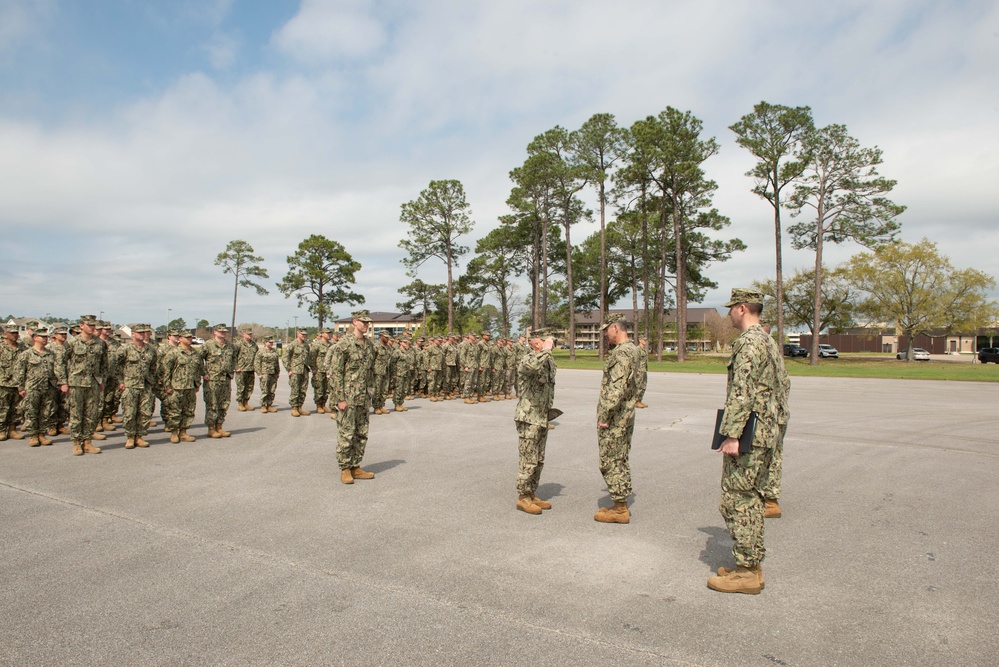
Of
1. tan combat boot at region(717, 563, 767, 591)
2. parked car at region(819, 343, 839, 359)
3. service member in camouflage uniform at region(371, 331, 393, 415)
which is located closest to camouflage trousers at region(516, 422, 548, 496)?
tan combat boot at region(717, 563, 767, 591)

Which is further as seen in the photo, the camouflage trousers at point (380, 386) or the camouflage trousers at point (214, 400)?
the camouflage trousers at point (380, 386)

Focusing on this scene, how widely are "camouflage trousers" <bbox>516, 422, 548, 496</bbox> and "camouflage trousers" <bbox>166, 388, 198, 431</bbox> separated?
6959 mm

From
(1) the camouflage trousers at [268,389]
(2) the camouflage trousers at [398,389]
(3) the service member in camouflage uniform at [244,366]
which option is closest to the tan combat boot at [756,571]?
(2) the camouflage trousers at [398,389]

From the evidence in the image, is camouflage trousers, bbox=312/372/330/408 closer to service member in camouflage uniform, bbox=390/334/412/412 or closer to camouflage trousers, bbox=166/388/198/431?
service member in camouflage uniform, bbox=390/334/412/412

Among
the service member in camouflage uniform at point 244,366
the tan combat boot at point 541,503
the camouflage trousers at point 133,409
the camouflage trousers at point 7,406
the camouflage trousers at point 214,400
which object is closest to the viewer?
the tan combat boot at point 541,503

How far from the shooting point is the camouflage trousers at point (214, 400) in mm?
10383

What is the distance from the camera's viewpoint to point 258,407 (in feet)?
48.8

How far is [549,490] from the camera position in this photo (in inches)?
266

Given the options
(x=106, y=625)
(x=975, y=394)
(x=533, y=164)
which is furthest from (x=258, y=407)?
(x=533, y=164)

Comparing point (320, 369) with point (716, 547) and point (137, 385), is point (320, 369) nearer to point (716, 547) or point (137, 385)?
point (137, 385)

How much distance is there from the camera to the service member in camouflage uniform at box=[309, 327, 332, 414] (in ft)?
46.1

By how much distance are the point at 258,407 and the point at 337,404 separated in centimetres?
874

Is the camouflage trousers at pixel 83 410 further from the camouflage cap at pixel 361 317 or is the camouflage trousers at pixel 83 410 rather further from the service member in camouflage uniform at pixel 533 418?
the service member in camouflage uniform at pixel 533 418

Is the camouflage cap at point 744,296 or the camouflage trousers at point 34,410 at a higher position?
the camouflage cap at point 744,296
